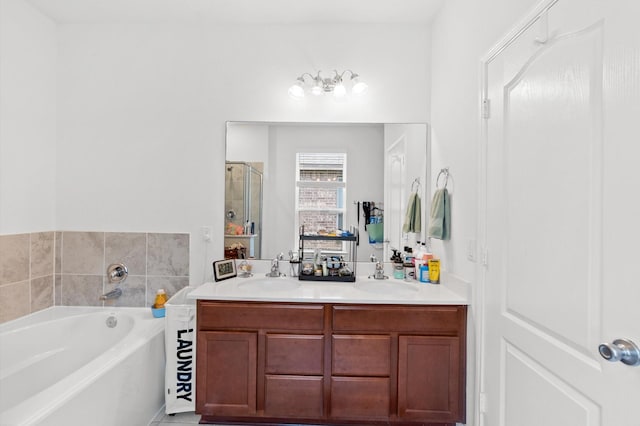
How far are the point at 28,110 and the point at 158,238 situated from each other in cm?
120

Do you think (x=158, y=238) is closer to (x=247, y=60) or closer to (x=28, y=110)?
(x=28, y=110)

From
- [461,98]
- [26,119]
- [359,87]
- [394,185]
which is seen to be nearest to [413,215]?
[394,185]

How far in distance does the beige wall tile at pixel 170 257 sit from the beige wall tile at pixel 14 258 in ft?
2.46

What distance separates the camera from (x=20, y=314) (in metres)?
2.18

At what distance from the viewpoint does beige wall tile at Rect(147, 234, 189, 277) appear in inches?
95.6

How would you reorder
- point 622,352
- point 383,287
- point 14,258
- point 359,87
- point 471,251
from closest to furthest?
point 622,352
point 471,251
point 14,258
point 383,287
point 359,87

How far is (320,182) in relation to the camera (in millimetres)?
2455

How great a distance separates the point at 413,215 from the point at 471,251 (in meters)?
0.67

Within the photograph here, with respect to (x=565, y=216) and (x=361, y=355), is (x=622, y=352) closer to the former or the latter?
(x=565, y=216)

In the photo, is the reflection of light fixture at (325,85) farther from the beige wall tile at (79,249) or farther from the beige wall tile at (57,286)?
the beige wall tile at (57,286)

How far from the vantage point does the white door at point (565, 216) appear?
2.98 feet

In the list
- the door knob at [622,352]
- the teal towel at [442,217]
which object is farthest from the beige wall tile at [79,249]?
the door knob at [622,352]

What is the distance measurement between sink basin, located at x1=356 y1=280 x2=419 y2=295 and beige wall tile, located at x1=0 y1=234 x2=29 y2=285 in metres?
2.25

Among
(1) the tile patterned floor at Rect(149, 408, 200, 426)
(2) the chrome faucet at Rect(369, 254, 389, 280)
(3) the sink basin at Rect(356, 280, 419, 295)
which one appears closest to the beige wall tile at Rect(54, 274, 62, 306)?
(1) the tile patterned floor at Rect(149, 408, 200, 426)
